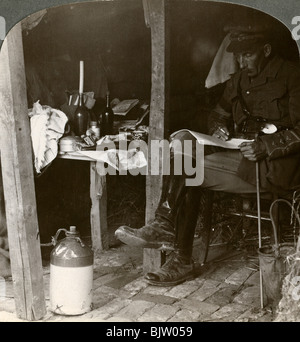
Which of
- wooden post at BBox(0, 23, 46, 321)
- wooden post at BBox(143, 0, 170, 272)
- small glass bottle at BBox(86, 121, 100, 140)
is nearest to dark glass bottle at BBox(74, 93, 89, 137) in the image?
small glass bottle at BBox(86, 121, 100, 140)

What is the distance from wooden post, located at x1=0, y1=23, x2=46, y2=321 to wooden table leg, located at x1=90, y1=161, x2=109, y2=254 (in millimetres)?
1759

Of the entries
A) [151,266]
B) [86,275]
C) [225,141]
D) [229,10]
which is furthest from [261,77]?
[86,275]

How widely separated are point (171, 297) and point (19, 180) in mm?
1569

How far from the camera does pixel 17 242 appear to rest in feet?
12.3

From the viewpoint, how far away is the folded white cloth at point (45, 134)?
4.94 metres

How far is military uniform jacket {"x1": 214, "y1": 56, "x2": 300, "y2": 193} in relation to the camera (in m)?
4.19

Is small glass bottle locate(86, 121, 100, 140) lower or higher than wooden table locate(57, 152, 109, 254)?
higher

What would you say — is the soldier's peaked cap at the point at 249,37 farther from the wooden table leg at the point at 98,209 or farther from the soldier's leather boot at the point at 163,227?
the wooden table leg at the point at 98,209

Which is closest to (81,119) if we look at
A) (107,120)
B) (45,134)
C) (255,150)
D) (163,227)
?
(107,120)

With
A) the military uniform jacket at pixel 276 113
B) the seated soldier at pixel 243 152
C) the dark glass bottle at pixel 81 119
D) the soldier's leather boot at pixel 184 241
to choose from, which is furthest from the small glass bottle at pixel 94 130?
the military uniform jacket at pixel 276 113

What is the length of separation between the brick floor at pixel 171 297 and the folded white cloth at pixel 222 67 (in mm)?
1777

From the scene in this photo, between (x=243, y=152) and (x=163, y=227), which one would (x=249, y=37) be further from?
(x=163, y=227)

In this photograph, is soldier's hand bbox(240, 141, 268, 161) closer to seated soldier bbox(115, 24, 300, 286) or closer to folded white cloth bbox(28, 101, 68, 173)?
seated soldier bbox(115, 24, 300, 286)

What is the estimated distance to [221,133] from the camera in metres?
4.77
